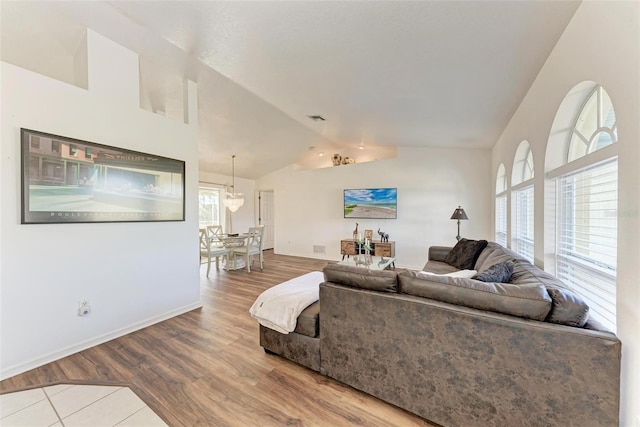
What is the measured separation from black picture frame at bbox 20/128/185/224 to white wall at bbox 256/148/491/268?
416 cm

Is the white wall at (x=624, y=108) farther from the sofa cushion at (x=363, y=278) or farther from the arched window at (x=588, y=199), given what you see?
the sofa cushion at (x=363, y=278)

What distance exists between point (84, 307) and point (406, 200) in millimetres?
5520

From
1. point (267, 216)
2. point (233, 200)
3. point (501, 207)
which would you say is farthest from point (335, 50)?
point (267, 216)

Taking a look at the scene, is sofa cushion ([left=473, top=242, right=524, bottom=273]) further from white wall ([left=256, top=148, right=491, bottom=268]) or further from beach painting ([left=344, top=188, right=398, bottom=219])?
beach painting ([left=344, top=188, right=398, bottom=219])

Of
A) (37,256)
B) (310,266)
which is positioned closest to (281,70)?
(37,256)

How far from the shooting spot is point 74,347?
230cm

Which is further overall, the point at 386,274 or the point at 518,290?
the point at 386,274

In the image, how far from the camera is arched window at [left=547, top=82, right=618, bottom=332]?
1.48m

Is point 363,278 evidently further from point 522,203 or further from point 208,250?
point 208,250

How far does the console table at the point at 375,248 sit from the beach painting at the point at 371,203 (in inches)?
27.2

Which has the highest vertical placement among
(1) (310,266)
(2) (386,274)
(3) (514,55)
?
(3) (514,55)

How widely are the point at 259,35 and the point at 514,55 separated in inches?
82.4

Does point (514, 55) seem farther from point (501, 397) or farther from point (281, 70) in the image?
point (501, 397)

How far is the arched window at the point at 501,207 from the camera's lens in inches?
165
